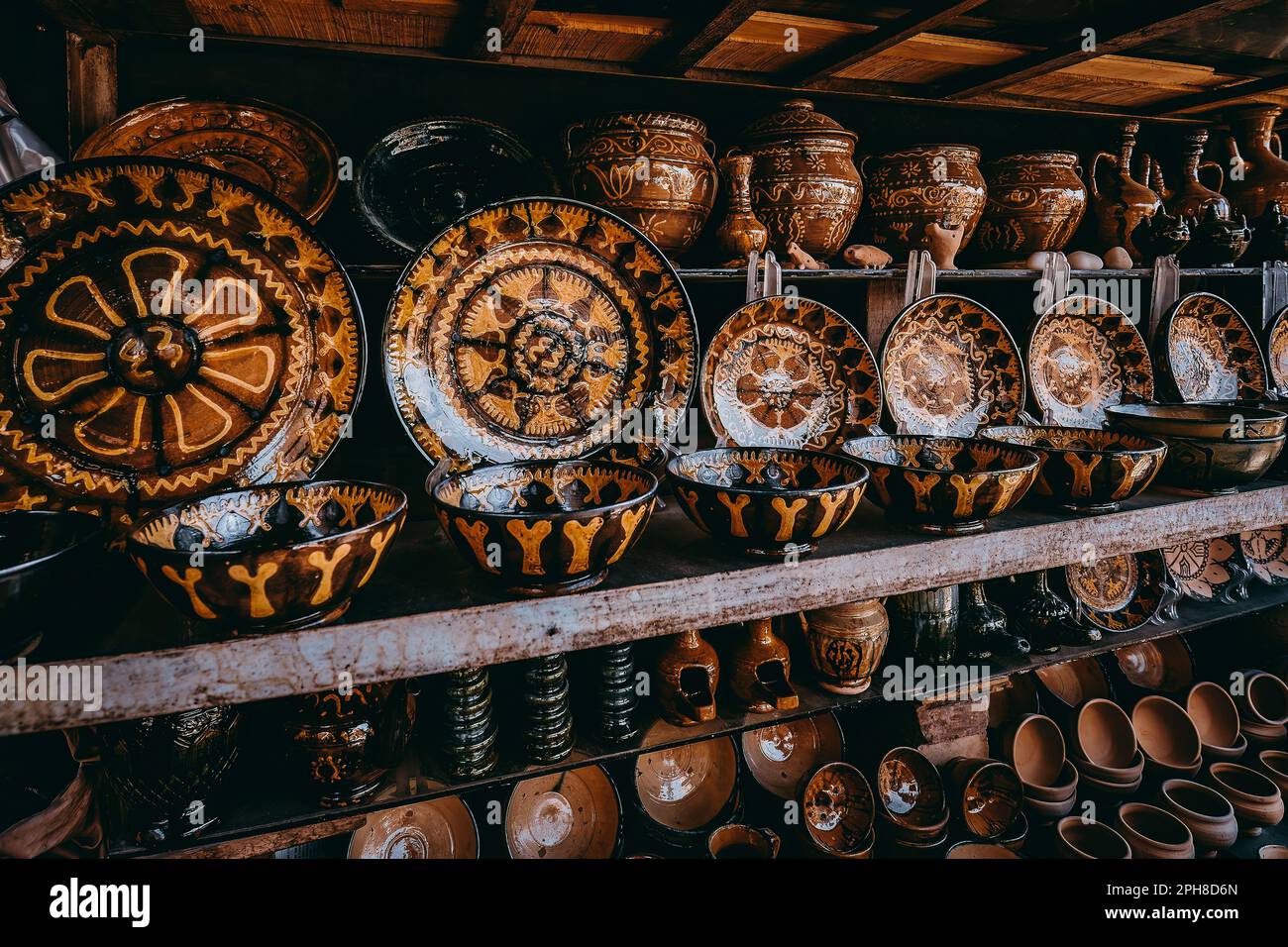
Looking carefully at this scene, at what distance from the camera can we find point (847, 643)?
133cm

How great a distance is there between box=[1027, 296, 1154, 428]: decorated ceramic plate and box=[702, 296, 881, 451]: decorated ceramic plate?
0.61m

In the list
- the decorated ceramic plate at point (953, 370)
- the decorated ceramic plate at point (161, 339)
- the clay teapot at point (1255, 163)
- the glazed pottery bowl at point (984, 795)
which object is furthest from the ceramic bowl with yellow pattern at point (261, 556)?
the clay teapot at point (1255, 163)

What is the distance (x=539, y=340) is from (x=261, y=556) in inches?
28.2

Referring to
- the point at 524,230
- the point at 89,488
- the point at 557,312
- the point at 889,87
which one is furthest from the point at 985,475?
the point at 89,488

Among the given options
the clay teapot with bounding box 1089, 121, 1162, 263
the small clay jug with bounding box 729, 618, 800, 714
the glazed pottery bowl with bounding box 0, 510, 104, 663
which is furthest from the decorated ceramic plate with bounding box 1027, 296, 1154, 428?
the glazed pottery bowl with bounding box 0, 510, 104, 663

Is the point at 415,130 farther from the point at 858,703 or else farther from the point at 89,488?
the point at 858,703

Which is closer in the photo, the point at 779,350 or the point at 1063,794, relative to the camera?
the point at 779,350

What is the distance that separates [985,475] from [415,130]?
53.0 inches

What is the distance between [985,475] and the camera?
3.85 ft

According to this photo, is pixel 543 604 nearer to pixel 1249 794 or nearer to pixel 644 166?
pixel 644 166

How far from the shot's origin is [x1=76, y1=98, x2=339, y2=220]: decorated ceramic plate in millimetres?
1183

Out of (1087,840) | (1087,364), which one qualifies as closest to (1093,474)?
(1087,364)

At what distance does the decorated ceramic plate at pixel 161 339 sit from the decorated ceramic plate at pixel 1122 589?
75.3 inches

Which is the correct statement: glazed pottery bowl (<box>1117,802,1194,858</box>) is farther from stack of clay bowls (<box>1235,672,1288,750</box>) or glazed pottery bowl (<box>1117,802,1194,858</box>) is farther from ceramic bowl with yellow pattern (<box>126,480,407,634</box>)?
ceramic bowl with yellow pattern (<box>126,480,407,634</box>)
